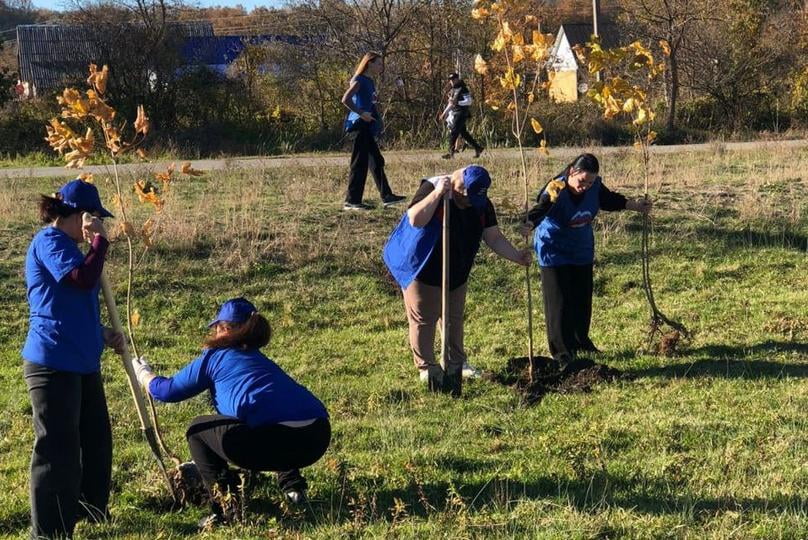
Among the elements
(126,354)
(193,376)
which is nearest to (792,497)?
(193,376)

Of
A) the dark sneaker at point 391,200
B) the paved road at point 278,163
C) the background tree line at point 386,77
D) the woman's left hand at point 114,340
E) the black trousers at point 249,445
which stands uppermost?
the background tree line at point 386,77

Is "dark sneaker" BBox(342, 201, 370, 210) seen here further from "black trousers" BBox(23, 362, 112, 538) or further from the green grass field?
"black trousers" BBox(23, 362, 112, 538)

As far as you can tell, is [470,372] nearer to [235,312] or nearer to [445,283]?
[445,283]

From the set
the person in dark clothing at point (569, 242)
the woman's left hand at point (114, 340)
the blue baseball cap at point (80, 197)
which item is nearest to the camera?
the blue baseball cap at point (80, 197)

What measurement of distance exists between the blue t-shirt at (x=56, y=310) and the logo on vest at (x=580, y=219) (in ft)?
12.0

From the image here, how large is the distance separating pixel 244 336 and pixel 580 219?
3.18 metres

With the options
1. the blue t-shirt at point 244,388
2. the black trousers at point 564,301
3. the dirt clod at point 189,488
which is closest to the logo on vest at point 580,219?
the black trousers at point 564,301

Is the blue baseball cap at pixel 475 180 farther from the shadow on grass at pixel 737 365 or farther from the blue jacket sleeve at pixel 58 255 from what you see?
the blue jacket sleeve at pixel 58 255

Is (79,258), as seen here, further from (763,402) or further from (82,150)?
(763,402)

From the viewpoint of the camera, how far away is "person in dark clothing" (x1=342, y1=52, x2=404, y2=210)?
10.2 meters

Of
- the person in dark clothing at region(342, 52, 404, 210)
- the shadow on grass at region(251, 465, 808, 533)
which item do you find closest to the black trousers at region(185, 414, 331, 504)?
the shadow on grass at region(251, 465, 808, 533)

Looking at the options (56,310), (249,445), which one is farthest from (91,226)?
(249,445)

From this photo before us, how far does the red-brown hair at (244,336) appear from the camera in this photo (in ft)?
13.6

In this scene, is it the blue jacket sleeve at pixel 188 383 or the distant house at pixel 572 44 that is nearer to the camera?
the blue jacket sleeve at pixel 188 383
